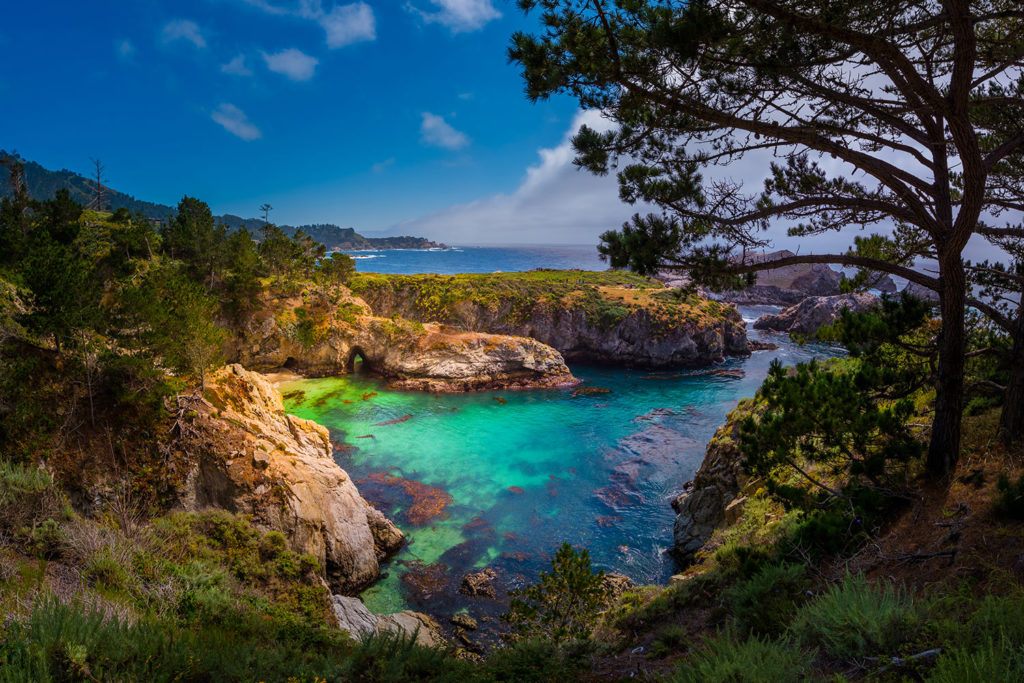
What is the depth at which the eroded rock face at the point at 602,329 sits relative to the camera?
144ft

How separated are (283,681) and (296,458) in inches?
423

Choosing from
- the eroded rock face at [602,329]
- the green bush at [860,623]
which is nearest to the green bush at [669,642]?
the green bush at [860,623]

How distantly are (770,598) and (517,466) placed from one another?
18.2 meters

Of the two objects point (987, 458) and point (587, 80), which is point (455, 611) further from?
point (587, 80)

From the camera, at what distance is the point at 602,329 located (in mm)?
46094

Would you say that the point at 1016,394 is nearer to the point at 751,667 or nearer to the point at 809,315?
the point at 751,667

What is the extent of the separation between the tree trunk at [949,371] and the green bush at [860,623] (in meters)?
3.57

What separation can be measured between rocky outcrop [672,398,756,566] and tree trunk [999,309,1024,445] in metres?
6.43

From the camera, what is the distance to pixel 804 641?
431 centimetres

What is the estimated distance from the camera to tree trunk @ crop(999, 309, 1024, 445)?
607 cm

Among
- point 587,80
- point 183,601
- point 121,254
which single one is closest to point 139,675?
point 183,601

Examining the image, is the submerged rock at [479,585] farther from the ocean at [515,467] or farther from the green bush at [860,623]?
the green bush at [860,623]

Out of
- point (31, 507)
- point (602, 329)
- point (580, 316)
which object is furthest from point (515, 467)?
point (580, 316)

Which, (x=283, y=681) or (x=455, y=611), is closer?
(x=283, y=681)
